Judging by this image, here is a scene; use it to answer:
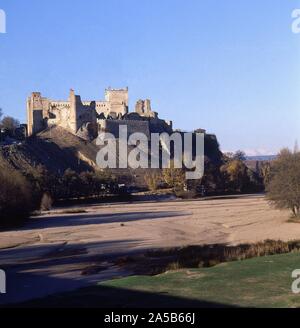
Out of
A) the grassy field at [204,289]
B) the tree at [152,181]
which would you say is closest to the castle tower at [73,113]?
the tree at [152,181]

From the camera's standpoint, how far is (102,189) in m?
65.2

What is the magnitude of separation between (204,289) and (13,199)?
99.5ft

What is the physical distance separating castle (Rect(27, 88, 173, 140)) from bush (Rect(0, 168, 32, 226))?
126 feet

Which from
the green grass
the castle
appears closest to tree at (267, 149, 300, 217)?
the green grass

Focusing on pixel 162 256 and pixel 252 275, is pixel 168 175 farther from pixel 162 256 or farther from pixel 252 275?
pixel 252 275

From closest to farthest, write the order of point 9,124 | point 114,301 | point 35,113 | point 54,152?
point 114,301, point 54,152, point 35,113, point 9,124

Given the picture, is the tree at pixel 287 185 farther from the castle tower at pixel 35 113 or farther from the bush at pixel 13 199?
the castle tower at pixel 35 113

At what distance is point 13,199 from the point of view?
4088cm

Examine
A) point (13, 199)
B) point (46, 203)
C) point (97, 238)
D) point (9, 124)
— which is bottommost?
point (97, 238)

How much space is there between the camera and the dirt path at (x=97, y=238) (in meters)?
17.1

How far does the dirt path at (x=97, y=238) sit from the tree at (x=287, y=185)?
3.56 ft

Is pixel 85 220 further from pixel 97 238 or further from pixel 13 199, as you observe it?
pixel 97 238

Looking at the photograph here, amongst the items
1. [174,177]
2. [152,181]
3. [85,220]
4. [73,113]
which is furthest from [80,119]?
[85,220]
